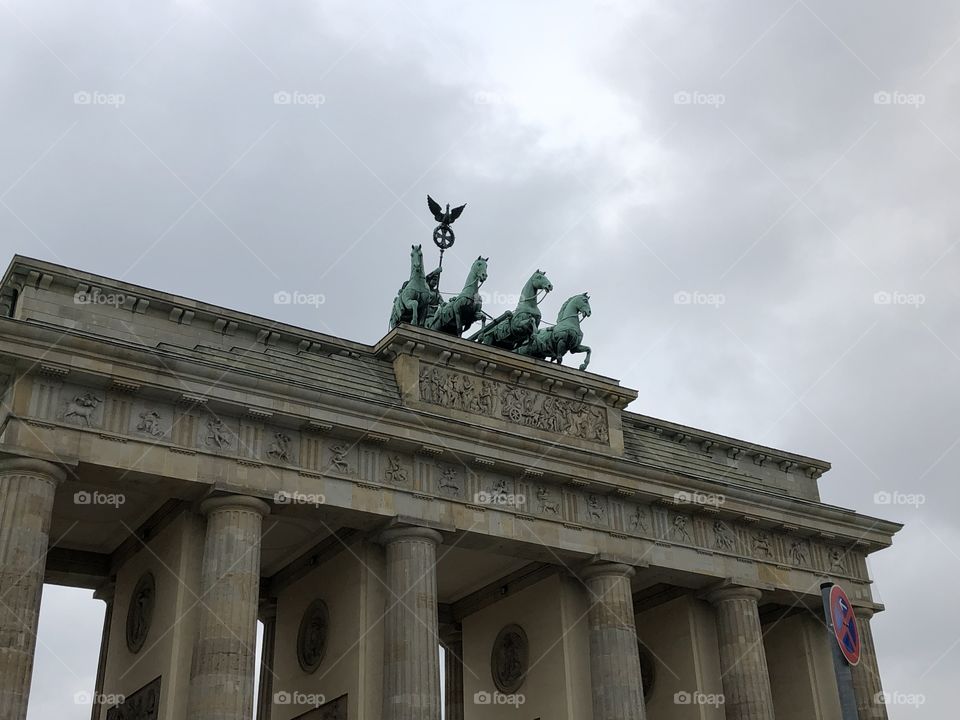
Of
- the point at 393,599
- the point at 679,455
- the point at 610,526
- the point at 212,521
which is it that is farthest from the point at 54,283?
the point at 679,455

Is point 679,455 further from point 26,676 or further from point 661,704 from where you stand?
A: point 26,676

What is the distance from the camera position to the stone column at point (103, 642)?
2656 centimetres

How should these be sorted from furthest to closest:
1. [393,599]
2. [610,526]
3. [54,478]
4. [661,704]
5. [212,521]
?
1. [661,704]
2. [610,526]
3. [393,599]
4. [212,521]
5. [54,478]

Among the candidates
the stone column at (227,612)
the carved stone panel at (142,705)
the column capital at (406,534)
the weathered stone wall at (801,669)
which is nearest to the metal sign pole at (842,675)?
the column capital at (406,534)

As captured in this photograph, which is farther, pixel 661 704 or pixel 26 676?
pixel 661 704

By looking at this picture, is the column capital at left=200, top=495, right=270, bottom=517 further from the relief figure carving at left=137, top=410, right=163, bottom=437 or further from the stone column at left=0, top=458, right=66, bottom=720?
the stone column at left=0, top=458, right=66, bottom=720

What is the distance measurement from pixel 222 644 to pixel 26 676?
3771mm

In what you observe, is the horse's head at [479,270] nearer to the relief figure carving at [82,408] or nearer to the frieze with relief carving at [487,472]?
the frieze with relief carving at [487,472]

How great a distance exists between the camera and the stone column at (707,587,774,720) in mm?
29953

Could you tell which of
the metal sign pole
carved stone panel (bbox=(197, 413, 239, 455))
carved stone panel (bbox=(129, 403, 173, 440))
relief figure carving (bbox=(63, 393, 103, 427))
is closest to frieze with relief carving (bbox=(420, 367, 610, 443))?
carved stone panel (bbox=(197, 413, 239, 455))

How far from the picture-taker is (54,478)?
22.2 meters

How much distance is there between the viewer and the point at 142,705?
24.0 meters

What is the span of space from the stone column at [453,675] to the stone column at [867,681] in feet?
37.0

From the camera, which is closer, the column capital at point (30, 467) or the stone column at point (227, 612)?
the column capital at point (30, 467)
